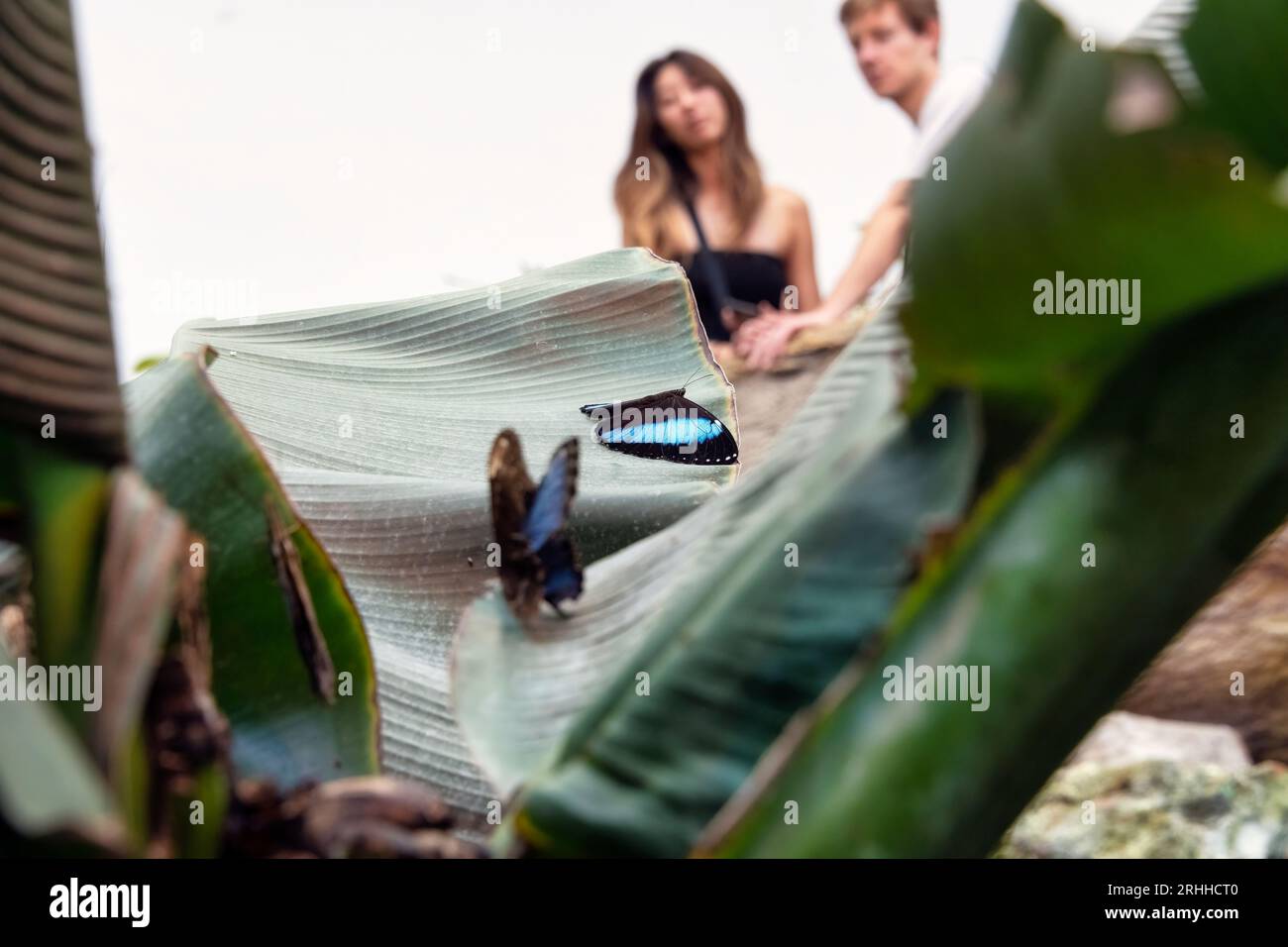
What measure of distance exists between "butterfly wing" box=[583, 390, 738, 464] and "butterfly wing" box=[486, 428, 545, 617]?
1.04 feet

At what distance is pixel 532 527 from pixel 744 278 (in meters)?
1.38

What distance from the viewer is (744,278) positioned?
1901 millimetres

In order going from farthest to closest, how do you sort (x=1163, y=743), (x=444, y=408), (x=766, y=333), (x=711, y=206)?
(x=711, y=206) → (x=766, y=333) → (x=1163, y=743) → (x=444, y=408)

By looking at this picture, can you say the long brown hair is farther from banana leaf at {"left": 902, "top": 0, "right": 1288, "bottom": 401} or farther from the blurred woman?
banana leaf at {"left": 902, "top": 0, "right": 1288, "bottom": 401}

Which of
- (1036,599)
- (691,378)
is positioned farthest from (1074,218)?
(691,378)

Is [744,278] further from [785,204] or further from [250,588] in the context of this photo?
[250,588]

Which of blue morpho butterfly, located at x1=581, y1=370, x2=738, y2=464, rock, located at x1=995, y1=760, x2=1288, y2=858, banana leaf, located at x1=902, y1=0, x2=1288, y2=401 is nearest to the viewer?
banana leaf, located at x1=902, y1=0, x2=1288, y2=401

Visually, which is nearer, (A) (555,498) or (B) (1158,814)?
(A) (555,498)

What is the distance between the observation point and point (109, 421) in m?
0.31

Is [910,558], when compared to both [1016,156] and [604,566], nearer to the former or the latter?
[1016,156]

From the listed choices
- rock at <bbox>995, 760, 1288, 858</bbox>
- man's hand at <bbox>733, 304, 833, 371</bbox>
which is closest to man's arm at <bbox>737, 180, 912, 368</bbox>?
man's hand at <bbox>733, 304, 833, 371</bbox>

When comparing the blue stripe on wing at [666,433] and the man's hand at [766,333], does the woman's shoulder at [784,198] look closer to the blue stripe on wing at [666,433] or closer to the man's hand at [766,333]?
the man's hand at [766,333]

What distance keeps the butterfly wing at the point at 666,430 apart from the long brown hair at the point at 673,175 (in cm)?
102

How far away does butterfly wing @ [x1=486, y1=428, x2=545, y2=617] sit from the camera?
551 millimetres
